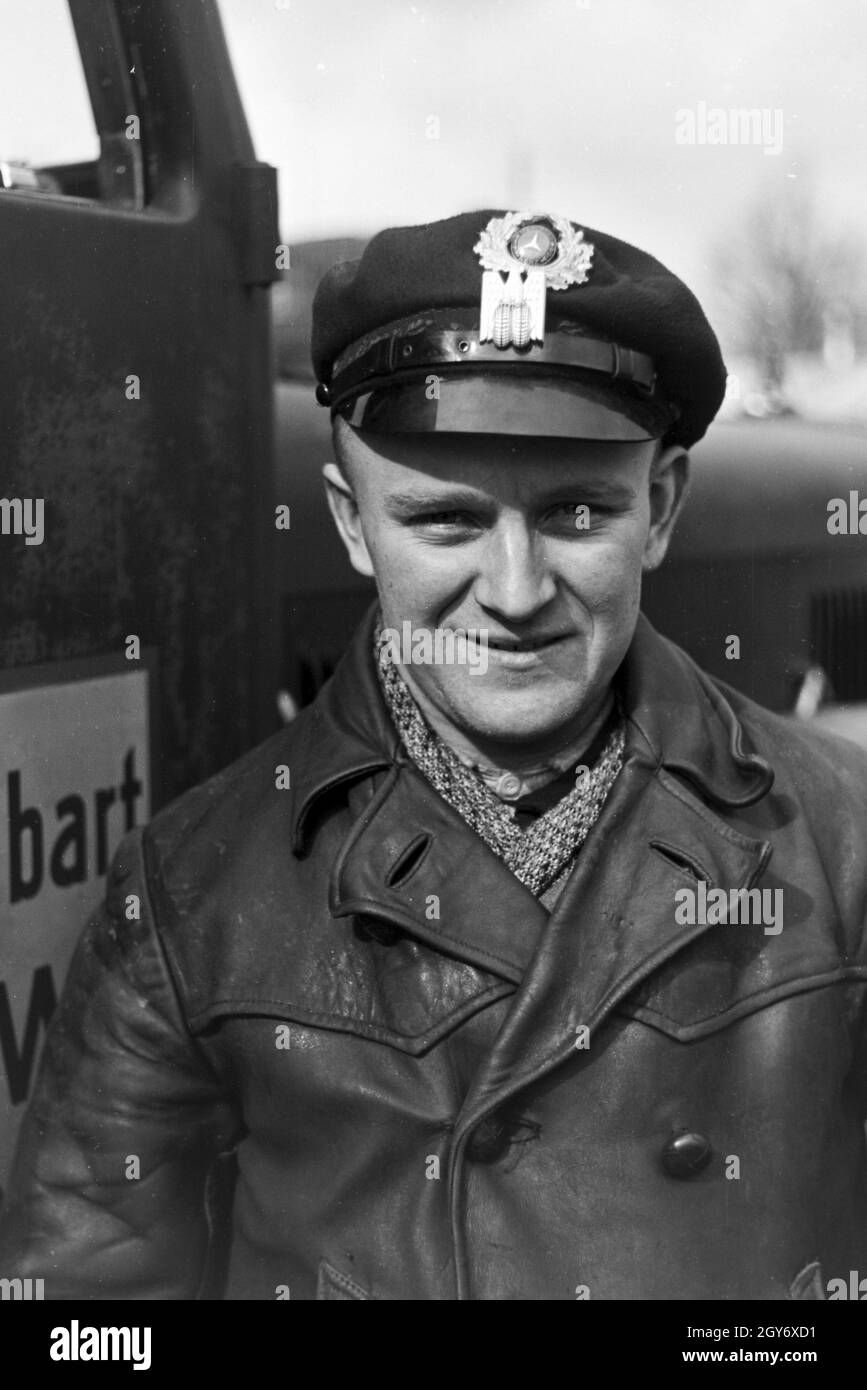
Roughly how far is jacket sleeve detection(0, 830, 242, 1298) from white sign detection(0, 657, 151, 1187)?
1.8 inches

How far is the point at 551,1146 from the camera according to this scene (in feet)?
5.07

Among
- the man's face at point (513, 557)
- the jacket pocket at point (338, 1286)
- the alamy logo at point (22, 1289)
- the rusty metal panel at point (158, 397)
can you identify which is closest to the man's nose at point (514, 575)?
the man's face at point (513, 557)

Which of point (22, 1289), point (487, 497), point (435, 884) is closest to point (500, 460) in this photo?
point (487, 497)

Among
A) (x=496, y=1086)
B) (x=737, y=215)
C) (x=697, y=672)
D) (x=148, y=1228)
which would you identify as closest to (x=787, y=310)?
(x=737, y=215)

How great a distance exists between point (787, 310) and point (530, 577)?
0.65 meters

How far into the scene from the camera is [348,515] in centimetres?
161

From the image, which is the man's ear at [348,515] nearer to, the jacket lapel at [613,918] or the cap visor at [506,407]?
the cap visor at [506,407]

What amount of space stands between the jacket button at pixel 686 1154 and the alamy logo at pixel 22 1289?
0.70 meters

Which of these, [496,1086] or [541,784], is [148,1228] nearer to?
[496,1086]

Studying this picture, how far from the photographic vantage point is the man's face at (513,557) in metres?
1.47

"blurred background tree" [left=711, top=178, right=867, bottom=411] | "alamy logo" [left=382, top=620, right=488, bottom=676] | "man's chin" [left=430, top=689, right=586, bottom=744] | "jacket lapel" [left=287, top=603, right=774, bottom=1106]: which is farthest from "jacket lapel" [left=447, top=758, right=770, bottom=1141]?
"blurred background tree" [left=711, top=178, right=867, bottom=411]

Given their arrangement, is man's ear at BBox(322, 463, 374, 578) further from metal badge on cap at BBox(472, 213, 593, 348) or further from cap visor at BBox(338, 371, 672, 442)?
metal badge on cap at BBox(472, 213, 593, 348)

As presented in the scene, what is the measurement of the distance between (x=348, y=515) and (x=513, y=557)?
23cm

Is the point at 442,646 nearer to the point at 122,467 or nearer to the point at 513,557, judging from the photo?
the point at 513,557
